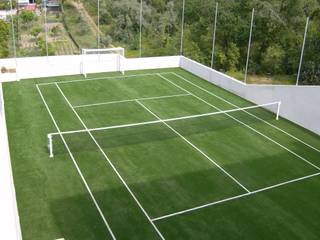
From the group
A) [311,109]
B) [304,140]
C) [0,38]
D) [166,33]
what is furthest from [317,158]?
[0,38]

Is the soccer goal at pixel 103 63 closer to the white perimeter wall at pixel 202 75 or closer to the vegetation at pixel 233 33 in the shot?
the white perimeter wall at pixel 202 75

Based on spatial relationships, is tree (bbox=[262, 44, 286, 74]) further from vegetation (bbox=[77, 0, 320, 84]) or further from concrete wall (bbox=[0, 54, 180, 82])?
concrete wall (bbox=[0, 54, 180, 82])

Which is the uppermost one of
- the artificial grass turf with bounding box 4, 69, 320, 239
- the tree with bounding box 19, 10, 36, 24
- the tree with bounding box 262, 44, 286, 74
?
the tree with bounding box 19, 10, 36, 24

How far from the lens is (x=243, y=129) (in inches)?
652

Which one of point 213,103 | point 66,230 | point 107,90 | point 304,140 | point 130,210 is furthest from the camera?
point 107,90

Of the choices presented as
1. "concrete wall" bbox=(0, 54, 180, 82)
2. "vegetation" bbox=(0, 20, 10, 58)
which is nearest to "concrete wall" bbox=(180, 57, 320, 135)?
"concrete wall" bbox=(0, 54, 180, 82)

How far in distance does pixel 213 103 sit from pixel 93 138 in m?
6.91

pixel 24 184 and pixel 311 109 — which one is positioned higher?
pixel 311 109

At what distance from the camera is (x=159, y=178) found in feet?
41.4

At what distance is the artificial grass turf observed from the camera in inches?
409

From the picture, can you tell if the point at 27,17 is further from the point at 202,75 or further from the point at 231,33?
the point at 202,75

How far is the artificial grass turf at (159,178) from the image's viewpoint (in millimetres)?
10391

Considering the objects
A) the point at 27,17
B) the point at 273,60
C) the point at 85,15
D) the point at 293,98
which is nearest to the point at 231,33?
the point at 273,60

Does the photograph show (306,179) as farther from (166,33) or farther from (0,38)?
(0,38)
